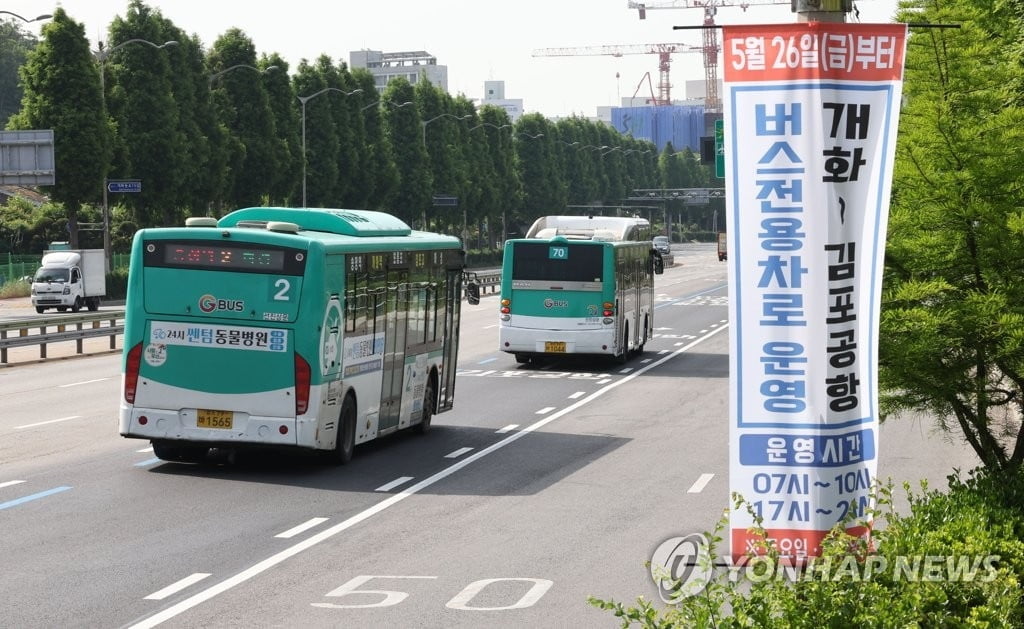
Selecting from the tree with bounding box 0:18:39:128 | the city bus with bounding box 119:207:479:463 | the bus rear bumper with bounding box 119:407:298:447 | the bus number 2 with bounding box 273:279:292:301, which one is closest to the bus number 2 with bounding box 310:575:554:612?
the bus rear bumper with bounding box 119:407:298:447

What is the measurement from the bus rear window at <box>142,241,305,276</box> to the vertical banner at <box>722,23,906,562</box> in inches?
423

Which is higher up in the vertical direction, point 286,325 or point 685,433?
point 286,325

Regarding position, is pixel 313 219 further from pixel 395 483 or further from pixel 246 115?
pixel 246 115

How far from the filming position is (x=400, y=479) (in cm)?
1900

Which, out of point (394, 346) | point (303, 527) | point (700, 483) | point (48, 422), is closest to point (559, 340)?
point (48, 422)

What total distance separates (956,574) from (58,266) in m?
55.9

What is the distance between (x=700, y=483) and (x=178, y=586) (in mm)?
7833

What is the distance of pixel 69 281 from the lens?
6088cm

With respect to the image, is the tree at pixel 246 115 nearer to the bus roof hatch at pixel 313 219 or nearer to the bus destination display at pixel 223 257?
the bus roof hatch at pixel 313 219

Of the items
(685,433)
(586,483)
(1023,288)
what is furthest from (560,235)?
(1023,288)

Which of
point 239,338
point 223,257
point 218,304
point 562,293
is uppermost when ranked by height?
point 223,257

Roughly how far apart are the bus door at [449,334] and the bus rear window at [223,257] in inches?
217

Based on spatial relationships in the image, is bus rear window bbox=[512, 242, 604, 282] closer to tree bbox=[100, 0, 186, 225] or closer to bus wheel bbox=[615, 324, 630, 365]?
bus wheel bbox=[615, 324, 630, 365]

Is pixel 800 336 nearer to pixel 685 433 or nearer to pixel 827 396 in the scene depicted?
pixel 827 396
